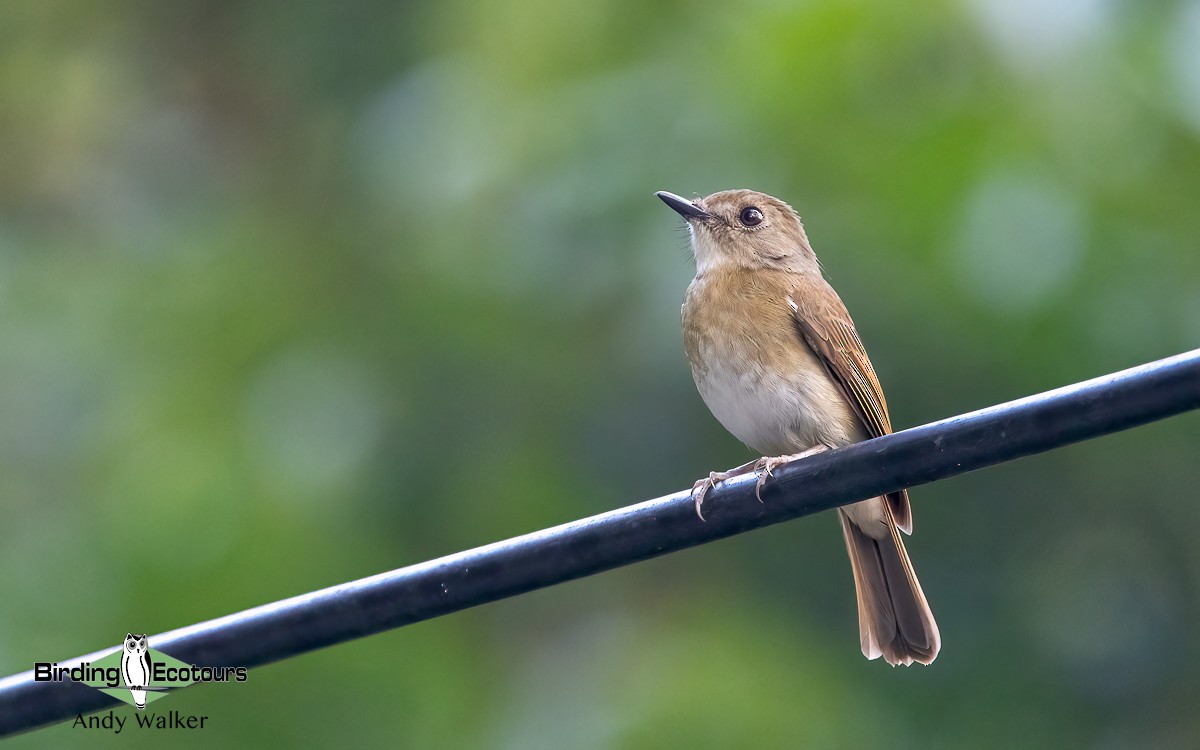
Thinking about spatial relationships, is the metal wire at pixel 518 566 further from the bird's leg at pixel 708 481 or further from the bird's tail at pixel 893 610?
the bird's tail at pixel 893 610

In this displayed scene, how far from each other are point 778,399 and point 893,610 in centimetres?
77

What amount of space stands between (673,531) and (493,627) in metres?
3.66

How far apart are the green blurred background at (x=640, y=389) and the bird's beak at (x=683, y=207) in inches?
7.5

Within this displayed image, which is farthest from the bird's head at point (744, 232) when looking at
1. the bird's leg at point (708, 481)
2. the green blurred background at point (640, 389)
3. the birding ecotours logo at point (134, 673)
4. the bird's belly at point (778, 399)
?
the birding ecotours logo at point (134, 673)

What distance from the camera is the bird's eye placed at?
17.0 feet

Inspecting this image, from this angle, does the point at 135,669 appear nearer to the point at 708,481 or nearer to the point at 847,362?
the point at 708,481

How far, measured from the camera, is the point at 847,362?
4516mm

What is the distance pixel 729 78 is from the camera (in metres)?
5.52

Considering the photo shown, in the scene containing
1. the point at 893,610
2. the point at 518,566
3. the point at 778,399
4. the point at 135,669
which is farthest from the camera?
the point at 893,610

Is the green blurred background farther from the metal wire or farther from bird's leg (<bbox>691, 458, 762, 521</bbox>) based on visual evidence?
the metal wire

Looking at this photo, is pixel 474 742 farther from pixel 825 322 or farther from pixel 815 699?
pixel 825 322

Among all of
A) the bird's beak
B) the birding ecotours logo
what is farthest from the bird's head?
the birding ecotours logo

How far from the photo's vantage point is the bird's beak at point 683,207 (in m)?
5.07

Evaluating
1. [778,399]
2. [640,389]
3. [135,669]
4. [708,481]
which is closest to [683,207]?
[640,389]
